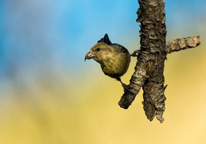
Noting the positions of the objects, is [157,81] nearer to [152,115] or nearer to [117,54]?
[152,115]

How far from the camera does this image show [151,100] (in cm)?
97

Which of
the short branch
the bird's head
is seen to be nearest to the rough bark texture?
the short branch

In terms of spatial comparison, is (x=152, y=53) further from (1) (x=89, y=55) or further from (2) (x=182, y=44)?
(1) (x=89, y=55)

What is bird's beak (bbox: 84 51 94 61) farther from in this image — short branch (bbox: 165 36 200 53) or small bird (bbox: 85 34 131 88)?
short branch (bbox: 165 36 200 53)

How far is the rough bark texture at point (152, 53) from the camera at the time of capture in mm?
822

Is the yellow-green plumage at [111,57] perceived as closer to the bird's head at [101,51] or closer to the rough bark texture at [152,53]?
the bird's head at [101,51]

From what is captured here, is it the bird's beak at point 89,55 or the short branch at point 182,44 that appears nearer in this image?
the short branch at point 182,44

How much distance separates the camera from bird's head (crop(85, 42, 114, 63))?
1267mm

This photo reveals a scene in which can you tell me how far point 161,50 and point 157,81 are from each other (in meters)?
0.12

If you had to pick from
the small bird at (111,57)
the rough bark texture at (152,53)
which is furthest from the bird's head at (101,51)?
the rough bark texture at (152,53)

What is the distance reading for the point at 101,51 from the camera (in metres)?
1.29

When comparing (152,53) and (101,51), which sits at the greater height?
(101,51)

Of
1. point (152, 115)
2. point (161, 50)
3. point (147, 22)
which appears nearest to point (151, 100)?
point (152, 115)

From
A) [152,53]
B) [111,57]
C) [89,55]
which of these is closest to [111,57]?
[111,57]
